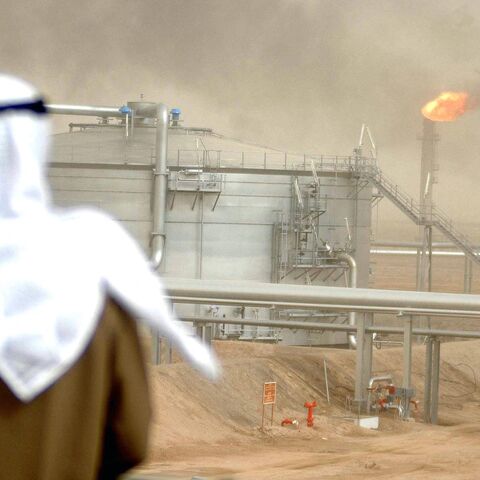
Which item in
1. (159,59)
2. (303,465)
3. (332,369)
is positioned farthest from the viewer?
(159,59)

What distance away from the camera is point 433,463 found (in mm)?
2410

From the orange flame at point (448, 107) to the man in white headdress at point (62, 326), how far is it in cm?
3248

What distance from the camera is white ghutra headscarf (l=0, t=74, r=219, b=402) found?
3.18 ft

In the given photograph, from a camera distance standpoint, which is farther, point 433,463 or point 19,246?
point 433,463

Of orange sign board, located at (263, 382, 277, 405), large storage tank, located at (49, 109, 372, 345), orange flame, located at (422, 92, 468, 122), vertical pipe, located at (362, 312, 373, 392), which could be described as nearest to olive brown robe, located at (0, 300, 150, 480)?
orange sign board, located at (263, 382, 277, 405)

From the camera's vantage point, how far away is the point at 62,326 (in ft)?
3.24

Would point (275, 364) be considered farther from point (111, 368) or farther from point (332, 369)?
point (111, 368)

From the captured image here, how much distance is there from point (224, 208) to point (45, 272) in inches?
694

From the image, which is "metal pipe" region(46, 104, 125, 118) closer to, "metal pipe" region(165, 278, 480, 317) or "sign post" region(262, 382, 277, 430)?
"sign post" region(262, 382, 277, 430)

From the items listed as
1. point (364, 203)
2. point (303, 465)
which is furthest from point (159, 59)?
point (303, 465)

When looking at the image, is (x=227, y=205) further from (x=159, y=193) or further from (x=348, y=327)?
(x=348, y=327)

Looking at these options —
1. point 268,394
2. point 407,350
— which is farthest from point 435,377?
point 268,394

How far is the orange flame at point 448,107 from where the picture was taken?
3375cm

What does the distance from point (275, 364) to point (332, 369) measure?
0.38 m
